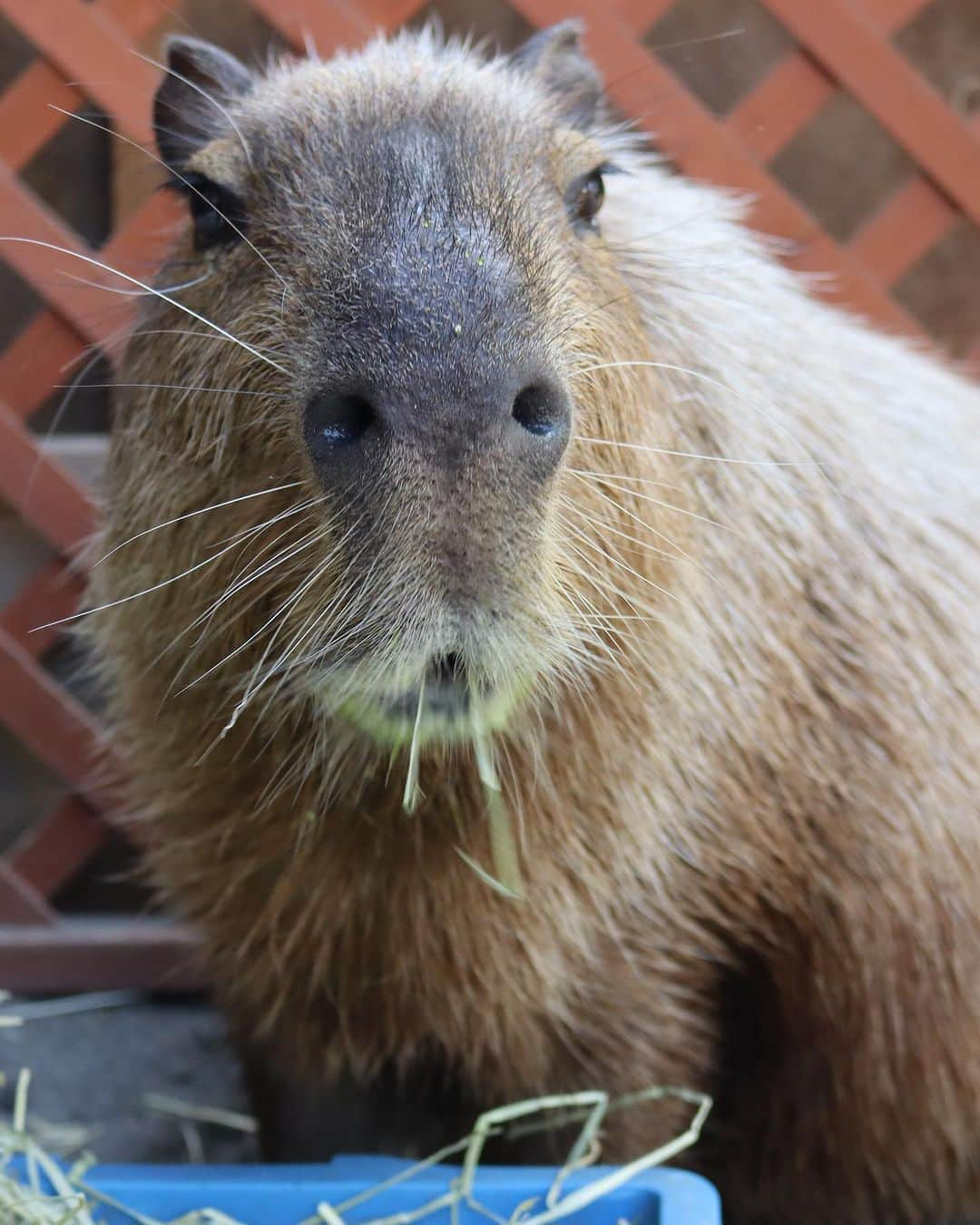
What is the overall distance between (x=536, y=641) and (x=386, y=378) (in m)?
0.38

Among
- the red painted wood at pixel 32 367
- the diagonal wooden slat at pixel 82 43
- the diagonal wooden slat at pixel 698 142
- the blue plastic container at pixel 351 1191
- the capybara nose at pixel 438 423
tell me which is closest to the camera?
the capybara nose at pixel 438 423

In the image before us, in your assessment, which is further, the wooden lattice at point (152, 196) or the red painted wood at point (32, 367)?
the red painted wood at point (32, 367)

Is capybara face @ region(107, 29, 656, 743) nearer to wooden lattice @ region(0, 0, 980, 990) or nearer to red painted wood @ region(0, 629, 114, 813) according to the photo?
wooden lattice @ region(0, 0, 980, 990)

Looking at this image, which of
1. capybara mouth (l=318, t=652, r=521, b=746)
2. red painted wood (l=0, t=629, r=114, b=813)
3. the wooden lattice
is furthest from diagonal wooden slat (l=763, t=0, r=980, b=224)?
red painted wood (l=0, t=629, r=114, b=813)

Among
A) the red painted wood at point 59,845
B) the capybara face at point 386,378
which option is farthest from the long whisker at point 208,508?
the red painted wood at point 59,845

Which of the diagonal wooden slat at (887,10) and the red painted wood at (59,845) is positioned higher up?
the diagonal wooden slat at (887,10)

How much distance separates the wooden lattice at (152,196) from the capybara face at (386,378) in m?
0.90

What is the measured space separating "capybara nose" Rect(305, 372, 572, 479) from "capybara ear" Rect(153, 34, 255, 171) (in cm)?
93

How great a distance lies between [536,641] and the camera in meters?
1.74

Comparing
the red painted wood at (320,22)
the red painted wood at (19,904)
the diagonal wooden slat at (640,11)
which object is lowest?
the red painted wood at (19,904)

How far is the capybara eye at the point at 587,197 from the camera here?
210 centimetres

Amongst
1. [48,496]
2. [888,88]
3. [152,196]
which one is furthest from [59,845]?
[888,88]

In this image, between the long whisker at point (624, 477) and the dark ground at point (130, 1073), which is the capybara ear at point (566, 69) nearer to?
the long whisker at point (624, 477)

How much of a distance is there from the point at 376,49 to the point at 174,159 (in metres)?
0.39
